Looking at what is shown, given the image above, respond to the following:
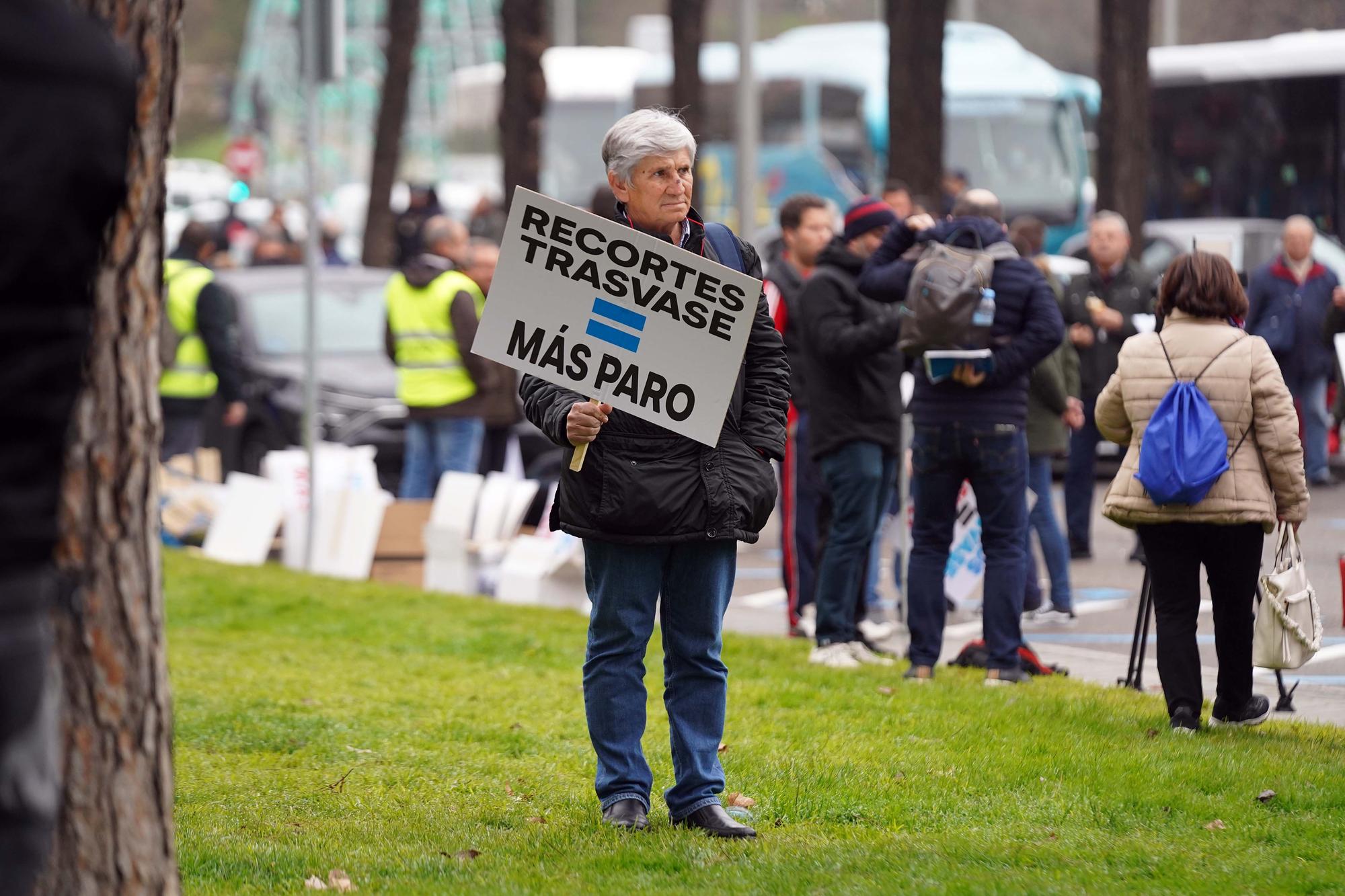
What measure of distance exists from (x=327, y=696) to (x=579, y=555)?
120 inches

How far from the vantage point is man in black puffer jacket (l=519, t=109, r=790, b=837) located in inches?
200

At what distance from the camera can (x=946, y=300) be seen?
7648mm

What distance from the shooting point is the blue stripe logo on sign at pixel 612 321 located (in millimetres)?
5141

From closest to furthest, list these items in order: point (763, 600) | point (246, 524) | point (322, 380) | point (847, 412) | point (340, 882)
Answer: point (340, 882) < point (847, 412) < point (763, 600) < point (246, 524) < point (322, 380)

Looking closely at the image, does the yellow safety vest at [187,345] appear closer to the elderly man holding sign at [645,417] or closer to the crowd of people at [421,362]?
the crowd of people at [421,362]

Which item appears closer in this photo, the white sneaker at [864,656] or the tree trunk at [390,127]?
the white sneaker at [864,656]

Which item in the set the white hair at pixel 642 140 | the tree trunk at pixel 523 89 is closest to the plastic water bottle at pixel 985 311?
the white hair at pixel 642 140

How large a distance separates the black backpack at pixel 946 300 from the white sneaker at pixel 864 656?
4.77ft

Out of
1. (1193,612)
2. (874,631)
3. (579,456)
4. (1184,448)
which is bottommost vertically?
(874,631)

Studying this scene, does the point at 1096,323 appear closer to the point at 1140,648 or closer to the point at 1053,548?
the point at 1053,548

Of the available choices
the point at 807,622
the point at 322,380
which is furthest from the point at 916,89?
the point at 807,622

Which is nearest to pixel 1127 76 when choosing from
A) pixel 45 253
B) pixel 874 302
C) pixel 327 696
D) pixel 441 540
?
pixel 441 540

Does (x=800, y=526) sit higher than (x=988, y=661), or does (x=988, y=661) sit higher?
(x=800, y=526)

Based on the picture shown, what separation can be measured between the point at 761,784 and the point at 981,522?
7.50ft
